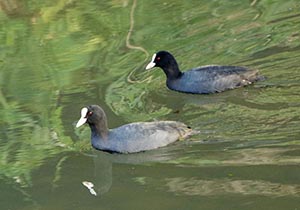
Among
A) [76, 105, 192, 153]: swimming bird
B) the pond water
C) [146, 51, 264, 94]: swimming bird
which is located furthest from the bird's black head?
[76, 105, 192, 153]: swimming bird

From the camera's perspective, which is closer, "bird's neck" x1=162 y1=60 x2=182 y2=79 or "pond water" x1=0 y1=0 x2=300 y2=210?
"pond water" x1=0 y1=0 x2=300 y2=210

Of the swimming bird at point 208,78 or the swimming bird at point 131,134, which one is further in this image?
the swimming bird at point 208,78

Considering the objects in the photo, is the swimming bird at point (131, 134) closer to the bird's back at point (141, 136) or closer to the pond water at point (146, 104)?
the bird's back at point (141, 136)

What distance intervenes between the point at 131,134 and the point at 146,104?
158 cm

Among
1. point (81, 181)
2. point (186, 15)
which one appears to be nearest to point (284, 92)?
point (81, 181)

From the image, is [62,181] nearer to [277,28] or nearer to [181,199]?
[181,199]

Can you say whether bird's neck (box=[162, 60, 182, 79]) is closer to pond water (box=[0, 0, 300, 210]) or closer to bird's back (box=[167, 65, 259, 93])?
bird's back (box=[167, 65, 259, 93])

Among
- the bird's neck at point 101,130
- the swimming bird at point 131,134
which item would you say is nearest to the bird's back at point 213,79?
the swimming bird at point 131,134

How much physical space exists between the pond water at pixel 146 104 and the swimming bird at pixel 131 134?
0.34ft

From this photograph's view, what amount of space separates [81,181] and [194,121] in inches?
78.1

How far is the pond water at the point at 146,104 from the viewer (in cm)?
806

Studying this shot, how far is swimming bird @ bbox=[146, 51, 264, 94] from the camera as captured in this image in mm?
11227

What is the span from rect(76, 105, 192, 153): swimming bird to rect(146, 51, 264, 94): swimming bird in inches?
73.8

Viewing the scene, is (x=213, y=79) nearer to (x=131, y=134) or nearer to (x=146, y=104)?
(x=146, y=104)
